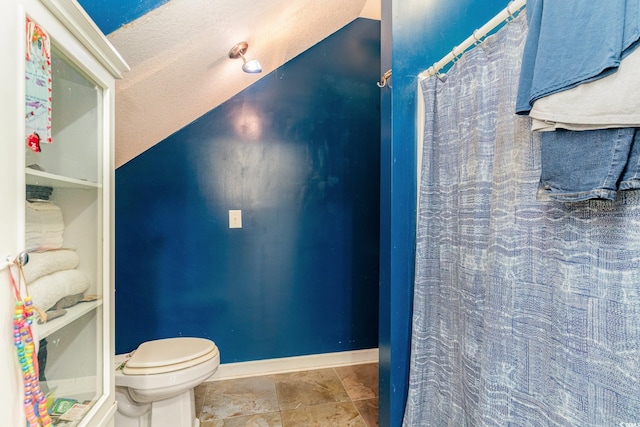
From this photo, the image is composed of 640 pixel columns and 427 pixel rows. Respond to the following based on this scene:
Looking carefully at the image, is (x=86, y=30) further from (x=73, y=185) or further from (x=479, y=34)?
(x=479, y=34)

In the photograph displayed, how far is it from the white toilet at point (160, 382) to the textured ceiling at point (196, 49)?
3.99 ft

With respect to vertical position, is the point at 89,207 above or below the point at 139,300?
above

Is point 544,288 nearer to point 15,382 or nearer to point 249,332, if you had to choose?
point 15,382

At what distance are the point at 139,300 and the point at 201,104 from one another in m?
1.34

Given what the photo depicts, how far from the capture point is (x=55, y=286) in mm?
788

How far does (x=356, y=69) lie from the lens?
7.64ft

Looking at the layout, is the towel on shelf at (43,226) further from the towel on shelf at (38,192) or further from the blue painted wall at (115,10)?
the blue painted wall at (115,10)

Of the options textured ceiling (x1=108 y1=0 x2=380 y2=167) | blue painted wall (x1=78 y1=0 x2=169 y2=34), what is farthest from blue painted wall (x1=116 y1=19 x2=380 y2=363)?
blue painted wall (x1=78 y1=0 x2=169 y2=34)

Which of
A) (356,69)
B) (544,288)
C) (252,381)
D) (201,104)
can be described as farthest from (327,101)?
(252,381)

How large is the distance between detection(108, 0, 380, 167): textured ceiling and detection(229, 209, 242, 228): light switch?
664 mm

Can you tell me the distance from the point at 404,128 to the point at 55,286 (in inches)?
49.5

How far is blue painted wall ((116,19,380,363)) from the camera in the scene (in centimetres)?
201

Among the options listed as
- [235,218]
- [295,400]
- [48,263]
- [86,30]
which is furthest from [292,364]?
[86,30]

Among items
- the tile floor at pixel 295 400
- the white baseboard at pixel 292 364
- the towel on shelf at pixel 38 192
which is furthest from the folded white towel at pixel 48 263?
the white baseboard at pixel 292 364
